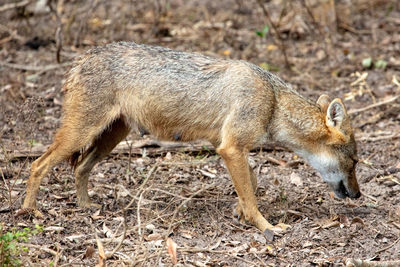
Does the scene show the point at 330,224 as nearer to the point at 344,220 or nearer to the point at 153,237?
the point at 344,220

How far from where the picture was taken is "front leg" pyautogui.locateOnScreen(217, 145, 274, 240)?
23.6ft

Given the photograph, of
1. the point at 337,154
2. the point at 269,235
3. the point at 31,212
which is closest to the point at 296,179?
the point at 337,154

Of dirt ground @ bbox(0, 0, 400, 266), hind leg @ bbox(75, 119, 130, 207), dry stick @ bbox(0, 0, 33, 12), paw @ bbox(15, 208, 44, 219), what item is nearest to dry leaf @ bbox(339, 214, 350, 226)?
dirt ground @ bbox(0, 0, 400, 266)

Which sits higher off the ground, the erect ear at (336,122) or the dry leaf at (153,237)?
the erect ear at (336,122)

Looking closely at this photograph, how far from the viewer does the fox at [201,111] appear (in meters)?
7.30

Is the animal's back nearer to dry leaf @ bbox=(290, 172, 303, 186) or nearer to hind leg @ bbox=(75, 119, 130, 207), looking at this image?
hind leg @ bbox=(75, 119, 130, 207)

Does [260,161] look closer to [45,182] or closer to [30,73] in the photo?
[45,182]

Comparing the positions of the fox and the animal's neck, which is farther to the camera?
the animal's neck

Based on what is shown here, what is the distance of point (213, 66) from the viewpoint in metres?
7.61

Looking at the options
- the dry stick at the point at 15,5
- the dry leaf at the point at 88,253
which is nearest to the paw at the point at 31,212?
the dry leaf at the point at 88,253

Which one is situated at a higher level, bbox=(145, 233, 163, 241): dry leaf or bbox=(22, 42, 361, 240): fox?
bbox=(22, 42, 361, 240): fox

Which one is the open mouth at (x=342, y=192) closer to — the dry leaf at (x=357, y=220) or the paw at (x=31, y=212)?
the dry leaf at (x=357, y=220)

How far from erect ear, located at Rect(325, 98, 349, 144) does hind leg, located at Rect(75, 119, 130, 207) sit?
2.65 m

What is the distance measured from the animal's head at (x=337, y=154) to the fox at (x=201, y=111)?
0.5 inches
